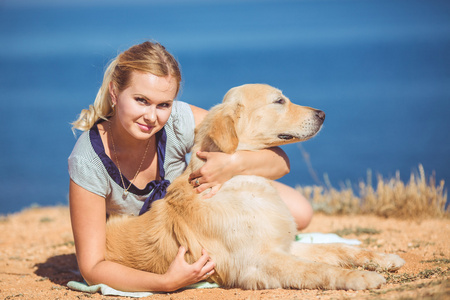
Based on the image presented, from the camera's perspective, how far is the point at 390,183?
5941 millimetres

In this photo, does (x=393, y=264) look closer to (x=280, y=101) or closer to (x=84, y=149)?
(x=280, y=101)

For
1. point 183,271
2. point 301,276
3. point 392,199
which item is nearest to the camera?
point 301,276

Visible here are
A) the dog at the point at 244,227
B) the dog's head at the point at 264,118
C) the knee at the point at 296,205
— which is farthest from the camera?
the knee at the point at 296,205

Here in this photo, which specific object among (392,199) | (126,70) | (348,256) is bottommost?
(348,256)

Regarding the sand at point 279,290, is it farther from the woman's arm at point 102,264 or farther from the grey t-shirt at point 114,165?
the grey t-shirt at point 114,165

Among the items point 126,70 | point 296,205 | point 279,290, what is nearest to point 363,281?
point 279,290

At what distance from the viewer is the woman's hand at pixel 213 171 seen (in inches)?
122

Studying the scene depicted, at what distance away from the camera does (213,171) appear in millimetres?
3119

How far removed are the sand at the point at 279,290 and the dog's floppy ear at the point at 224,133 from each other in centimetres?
102

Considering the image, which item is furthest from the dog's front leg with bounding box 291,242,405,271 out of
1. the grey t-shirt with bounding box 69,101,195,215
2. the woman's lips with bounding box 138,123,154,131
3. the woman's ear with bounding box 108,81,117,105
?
the woman's ear with bounding box 108,81,117,105

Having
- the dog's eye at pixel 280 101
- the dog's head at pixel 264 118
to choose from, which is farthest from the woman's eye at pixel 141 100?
the dog's eye at pixel 280 101

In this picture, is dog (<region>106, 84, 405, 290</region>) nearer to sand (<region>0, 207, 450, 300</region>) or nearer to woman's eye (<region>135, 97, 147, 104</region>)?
sand (<region>0, 207, 450, 300</region>)

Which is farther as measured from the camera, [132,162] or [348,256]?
[132,162]

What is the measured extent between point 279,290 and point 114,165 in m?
1.57
